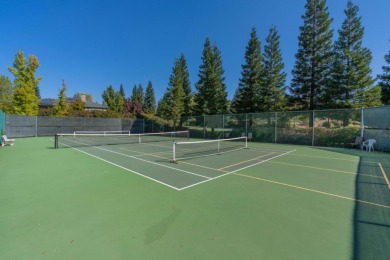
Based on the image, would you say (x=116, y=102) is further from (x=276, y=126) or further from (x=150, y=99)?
(x=276, y=126)

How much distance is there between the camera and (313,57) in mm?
22000

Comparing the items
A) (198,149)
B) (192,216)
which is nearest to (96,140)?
(198,149)

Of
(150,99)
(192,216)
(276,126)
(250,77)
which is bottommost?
(192,216)

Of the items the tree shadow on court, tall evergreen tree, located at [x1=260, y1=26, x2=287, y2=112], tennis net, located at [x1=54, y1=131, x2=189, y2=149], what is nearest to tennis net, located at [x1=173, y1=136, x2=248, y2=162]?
tennis net, located at [x1=54, y1=131, x2=189, y2=149]

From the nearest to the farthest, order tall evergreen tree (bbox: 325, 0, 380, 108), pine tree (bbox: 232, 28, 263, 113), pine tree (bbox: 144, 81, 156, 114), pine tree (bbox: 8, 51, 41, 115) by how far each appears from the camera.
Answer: tall evergreen tree (bbox: 325, 0, 380, 108) → pine tree (bbox: 232, 28, 263, 113) → pine tree (bbox: 8, 51, 41, 115) → pine tree (bbox: 144, 81, 156, 114)

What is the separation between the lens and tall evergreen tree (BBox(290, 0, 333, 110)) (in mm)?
21766

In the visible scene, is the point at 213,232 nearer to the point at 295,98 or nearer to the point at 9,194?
the point at 9,194

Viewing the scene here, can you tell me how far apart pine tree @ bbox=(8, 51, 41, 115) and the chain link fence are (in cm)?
598

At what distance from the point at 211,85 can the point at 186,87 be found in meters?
8.27

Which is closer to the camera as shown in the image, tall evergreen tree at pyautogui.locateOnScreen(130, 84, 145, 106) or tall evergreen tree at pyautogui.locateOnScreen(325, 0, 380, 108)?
tall evergreen tree at pyautogui.locateOnScreen(325, 0, 380, 108)

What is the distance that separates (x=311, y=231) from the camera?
3.11 metres

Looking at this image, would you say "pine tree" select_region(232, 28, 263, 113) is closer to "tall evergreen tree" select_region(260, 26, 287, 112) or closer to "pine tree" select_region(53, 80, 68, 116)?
"tall evergreen tree" select_region(260, 26, 287, 112)

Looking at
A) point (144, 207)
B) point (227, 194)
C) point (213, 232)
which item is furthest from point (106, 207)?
point (227, 194)

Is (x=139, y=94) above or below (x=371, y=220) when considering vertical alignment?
above
